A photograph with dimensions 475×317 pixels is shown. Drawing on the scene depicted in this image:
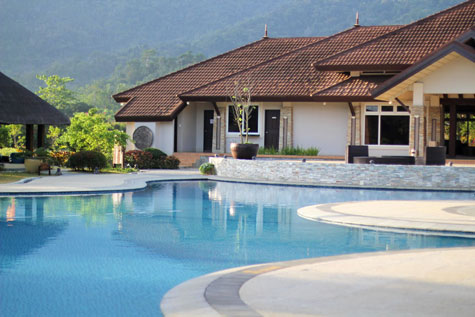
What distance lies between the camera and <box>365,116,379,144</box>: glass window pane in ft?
101

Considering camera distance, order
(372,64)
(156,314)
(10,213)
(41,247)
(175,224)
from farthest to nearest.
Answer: (372,64) → (10,213) → (175,224) → (41,247) → (156,314)

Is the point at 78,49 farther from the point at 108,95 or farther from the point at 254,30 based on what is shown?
the point at 254,30

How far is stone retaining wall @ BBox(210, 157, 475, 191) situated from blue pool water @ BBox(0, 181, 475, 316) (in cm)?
404

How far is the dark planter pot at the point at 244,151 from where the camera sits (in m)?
26.5

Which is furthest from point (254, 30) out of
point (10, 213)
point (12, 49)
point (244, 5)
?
point (10, 213)

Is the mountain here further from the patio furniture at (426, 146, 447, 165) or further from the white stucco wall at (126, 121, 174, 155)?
the patio furniture at (426, 146, 447, 165)

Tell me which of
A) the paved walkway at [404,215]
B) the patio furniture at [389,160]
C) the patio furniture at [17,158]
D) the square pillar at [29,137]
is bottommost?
the paved walkway at [404,215]

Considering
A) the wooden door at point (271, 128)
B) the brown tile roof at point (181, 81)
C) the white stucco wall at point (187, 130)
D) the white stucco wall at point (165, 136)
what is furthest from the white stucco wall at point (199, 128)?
the wooden door at point (271, 128)

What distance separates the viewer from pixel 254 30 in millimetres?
118250

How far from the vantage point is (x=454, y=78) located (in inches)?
1009

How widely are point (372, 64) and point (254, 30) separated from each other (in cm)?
9009

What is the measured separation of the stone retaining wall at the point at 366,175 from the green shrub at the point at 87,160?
20.6 feet

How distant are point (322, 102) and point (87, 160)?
11.1 meters

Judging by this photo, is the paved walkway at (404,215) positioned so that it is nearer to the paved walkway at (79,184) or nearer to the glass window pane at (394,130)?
the paved walkway at (79,184)
